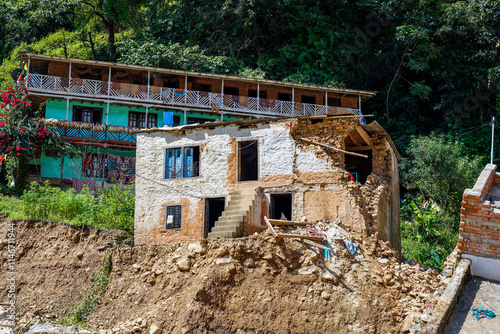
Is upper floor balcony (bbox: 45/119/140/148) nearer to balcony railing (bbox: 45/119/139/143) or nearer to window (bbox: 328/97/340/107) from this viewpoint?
balcony railing (bbox: 45/119/139/143)

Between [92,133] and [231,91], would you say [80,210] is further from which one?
[231,91]

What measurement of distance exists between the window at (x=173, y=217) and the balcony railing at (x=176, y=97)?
37.1 feet

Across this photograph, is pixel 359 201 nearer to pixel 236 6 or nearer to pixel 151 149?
pixel 151 149

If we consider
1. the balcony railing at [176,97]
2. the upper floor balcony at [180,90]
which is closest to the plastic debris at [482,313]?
the balcony railing at [176,97]

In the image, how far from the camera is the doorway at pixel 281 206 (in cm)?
1922

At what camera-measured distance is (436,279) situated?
16.7m

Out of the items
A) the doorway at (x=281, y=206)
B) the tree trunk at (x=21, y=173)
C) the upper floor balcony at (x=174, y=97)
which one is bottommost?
the doorway at (x=281, y=206)

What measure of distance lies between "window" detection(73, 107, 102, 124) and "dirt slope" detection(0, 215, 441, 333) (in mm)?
13449

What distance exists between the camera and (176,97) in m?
30.8

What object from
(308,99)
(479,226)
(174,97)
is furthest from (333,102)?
(479,226)

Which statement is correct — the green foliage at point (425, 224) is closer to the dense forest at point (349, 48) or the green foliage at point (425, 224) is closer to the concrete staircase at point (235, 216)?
the dense forest at point (349, 48)

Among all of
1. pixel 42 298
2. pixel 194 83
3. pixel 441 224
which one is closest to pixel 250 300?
pixel 42 298

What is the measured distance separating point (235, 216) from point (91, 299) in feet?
17.7

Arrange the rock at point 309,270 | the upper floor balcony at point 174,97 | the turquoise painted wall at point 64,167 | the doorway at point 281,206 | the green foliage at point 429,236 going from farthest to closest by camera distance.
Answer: the upper floor balcony at point 174,97 → the turquoise painted wall at point 64,167 → the green foliage at point 429,236 → the doorway at point 281,206 → the rock at point 309,270
